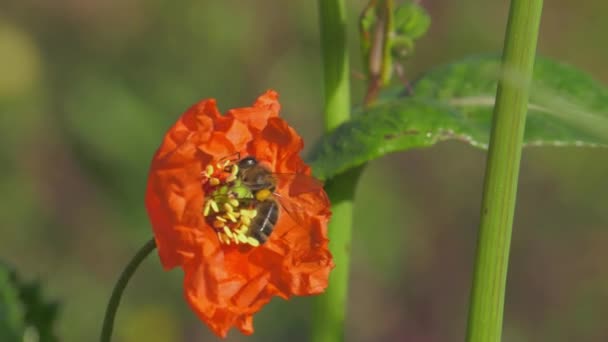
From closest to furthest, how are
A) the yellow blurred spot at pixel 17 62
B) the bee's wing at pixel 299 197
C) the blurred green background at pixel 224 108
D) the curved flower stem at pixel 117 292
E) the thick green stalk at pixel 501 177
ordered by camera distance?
1. the thick green stalk at pixel 501 177
2. the curved flower stem at pixel 117 292
3. the bee's wing at pixel 299 197
4. the blurred green background at pixel 224 108
5. the yellow blurred spot at pixel 17 62

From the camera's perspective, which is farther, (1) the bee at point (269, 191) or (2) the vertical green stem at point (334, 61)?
(2) the vertical green stem at point (334, 61)

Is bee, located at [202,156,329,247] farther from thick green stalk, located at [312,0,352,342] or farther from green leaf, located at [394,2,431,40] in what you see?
green leaf, located at [394,2,431,40]

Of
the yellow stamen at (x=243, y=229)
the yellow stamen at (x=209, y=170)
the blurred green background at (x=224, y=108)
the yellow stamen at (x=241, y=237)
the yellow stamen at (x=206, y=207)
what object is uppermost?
the yellow stamen at (x=209, y=170)

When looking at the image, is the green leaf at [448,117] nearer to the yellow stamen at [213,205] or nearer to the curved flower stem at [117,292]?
the yellow stamen at [213,205]

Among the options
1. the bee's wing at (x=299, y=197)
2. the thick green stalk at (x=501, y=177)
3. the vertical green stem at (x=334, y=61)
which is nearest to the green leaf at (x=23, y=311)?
the bee's wing at (x=299, y=197)

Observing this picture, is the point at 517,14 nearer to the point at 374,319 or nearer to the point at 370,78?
the point at 370,78

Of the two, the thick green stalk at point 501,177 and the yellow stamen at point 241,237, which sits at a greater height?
the thick green stalk at point 501,177

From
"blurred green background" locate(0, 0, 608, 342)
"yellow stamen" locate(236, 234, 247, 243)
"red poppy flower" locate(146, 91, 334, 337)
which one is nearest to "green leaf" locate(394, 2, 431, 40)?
"red poppy flower" locate(146, 91, 334, 337)

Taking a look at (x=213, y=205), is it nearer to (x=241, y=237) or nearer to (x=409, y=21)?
(x=241, y=237)
